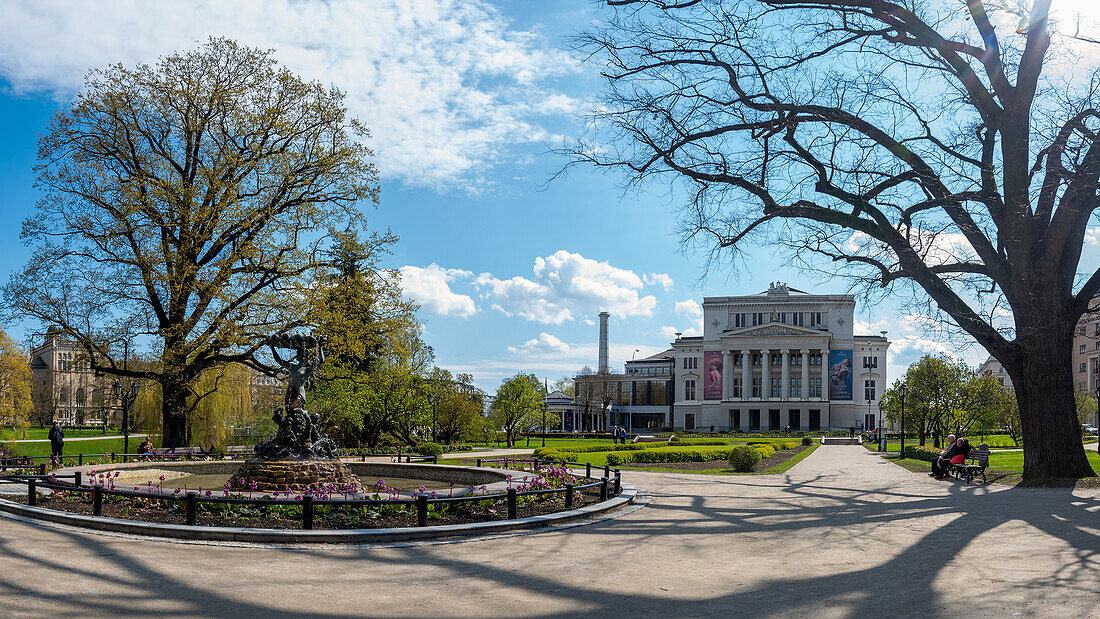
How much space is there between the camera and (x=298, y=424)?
1686cm

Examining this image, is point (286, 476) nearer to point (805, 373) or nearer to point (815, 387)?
point (805, 373)

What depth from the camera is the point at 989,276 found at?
66.4ft

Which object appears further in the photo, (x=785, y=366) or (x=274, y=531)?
(x=785, y=366)

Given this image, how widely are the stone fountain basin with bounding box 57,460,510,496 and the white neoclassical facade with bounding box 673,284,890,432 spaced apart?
84191mm

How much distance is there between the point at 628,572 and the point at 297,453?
1007 cm

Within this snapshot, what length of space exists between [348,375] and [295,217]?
6.80 meters

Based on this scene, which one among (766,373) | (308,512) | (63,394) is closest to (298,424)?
(308,512)

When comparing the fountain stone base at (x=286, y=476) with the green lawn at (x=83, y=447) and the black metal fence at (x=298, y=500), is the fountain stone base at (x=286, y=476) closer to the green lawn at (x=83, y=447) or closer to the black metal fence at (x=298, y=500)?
the black metal fence at (x=298, y=500)

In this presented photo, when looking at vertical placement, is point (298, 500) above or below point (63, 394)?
above

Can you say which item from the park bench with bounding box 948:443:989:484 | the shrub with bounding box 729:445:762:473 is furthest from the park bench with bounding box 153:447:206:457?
the park bench with bounding box 948:443:989:484

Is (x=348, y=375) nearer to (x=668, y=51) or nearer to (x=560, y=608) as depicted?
(x=668, y=51)

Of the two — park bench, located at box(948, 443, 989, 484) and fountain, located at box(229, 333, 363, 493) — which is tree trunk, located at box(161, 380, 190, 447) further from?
park bench, located at box(948, 443, 989, 484)

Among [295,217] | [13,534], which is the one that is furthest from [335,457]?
[295,217]

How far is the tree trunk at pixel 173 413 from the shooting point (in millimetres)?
27188
